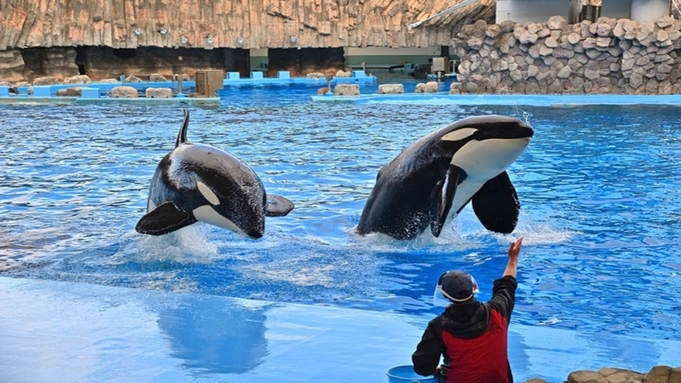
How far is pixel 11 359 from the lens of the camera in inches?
135

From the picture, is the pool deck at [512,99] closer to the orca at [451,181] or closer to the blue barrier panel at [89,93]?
the blue barrier panel at [89,93]

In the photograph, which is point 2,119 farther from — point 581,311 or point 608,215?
point 581,311

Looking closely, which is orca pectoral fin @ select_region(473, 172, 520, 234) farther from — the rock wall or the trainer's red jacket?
the rock wall

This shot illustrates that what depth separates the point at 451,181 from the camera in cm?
538

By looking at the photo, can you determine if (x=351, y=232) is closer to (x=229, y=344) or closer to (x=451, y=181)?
(x=451, y=181)

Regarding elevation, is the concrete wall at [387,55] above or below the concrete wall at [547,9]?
below

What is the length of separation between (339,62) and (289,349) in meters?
30.3

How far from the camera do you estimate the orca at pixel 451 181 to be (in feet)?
17.3

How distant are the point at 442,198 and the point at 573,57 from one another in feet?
52.0

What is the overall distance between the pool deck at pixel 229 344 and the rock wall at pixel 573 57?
17.1 m

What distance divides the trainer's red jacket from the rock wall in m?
18.2

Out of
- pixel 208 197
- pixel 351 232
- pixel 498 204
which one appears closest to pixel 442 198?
pixel 498 204

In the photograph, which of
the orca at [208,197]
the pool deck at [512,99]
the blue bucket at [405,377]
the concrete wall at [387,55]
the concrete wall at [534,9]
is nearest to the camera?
the blue bucket at [405,377]

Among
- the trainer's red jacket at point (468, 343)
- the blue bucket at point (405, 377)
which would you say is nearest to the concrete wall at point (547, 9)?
the blue bucket at point (405, 377)
